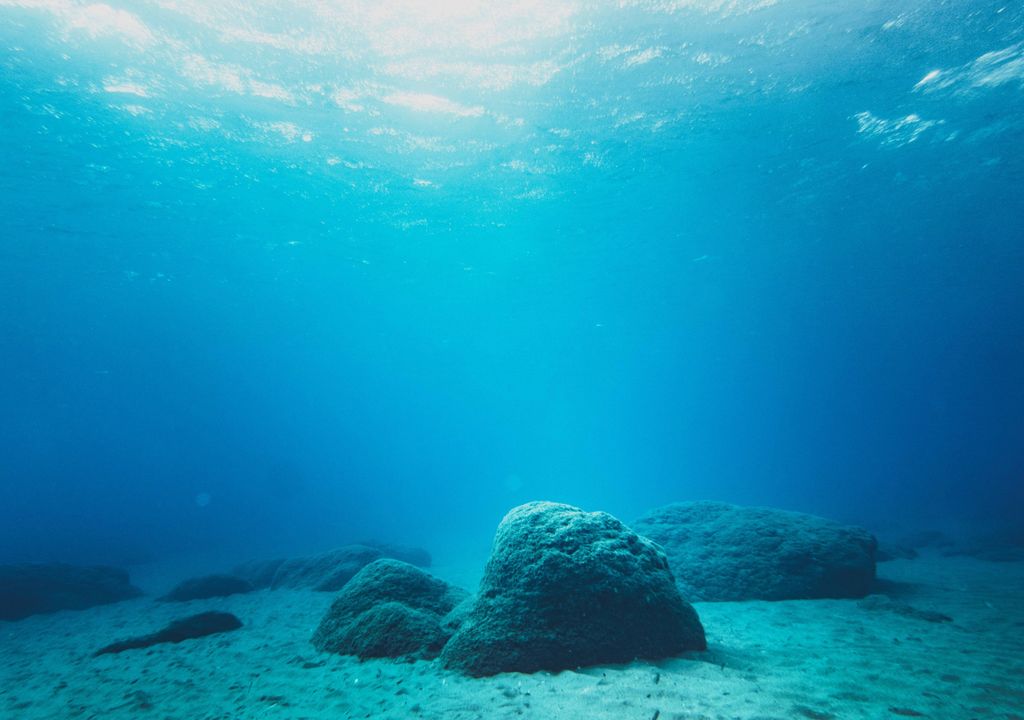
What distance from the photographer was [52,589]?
11.8m

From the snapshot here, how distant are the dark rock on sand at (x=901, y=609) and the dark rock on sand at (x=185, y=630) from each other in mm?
11068

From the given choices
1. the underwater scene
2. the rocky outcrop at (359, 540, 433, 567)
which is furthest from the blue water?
the rocky outcrop at (359, 540, 433, 567)

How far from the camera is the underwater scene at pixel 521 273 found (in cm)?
485

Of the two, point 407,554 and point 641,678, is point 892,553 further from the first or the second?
point 407,554

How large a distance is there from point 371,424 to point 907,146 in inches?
4199

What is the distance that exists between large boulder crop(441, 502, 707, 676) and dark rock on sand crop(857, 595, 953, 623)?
13.5ft

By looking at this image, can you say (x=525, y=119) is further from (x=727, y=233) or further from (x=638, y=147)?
(x=727, y=233)

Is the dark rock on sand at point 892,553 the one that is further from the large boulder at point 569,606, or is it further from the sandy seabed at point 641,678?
the large boulder at point 569,606

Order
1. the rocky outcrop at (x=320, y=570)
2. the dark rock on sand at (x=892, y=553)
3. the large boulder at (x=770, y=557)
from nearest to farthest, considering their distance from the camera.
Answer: the large boulder at (x=770, y=557), the rocky outcrop at (x=320, y=570), the dark rock on sand at (x=892, y=553)

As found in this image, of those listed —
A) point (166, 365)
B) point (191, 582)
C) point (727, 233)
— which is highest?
point (727, 233)

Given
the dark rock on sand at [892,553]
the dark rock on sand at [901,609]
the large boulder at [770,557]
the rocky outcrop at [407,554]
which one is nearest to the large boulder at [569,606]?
the large boulder at [770,557]

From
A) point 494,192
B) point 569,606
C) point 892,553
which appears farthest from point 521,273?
point 569,606

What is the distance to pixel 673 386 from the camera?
80812 millimetres

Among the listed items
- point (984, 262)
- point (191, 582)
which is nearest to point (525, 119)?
point (191, 582)
